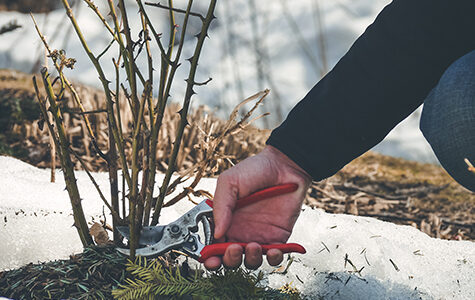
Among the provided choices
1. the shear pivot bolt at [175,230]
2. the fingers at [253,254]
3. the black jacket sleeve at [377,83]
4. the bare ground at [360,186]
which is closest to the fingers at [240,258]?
the fingers at [253,254]

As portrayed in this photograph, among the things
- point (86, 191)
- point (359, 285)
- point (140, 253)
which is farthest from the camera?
point (86, 191)

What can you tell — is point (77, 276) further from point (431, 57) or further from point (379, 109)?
point (431, 57)

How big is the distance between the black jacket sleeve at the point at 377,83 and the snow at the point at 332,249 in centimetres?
38

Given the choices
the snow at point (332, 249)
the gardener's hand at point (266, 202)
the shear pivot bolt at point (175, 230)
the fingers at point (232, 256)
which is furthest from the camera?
the snow at point (332, 249)

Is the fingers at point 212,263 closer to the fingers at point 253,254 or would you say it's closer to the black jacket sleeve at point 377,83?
the fingers at point 253,254

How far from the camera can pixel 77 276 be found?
1.20 metres

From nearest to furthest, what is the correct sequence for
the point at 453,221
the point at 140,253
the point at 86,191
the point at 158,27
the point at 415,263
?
1. the point at 140,253
2. the point at 415,263
3. the point at 86,191
4. the point at 453,221
5. the point at 158,27

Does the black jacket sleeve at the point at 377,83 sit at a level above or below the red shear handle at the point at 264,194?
above

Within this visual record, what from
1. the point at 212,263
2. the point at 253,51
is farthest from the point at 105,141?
the point at 253,51

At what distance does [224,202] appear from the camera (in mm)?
1245

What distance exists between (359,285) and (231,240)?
0.44 meters

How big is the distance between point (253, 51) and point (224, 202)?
5766mm

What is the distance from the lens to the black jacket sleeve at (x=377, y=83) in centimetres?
123

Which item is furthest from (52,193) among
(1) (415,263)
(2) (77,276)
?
(1) (415,263)
